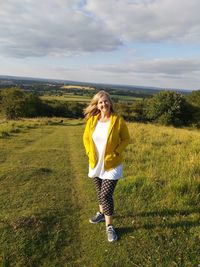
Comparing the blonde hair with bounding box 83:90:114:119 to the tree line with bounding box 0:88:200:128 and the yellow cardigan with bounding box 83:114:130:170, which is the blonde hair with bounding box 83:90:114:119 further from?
the tree line with bounding box 0:88:200:128

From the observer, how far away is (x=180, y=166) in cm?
839

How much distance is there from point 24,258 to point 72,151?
8.50 m

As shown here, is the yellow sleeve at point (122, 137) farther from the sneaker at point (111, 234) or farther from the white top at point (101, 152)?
the sneaker at point (111, 234)

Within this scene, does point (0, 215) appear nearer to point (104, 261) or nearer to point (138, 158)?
point (104, 261)

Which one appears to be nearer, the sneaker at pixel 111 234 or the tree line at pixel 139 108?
the sneaker at pixel 111 234

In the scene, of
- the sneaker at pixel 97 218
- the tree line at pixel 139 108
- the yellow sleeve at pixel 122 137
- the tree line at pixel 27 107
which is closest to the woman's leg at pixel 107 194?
the yellow sleeve at pixel 122 137

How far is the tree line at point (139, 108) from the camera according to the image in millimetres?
35188

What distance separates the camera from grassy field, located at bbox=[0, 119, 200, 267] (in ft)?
14.3

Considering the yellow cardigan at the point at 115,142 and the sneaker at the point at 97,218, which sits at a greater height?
the yellow cardigan at the point at 115,142

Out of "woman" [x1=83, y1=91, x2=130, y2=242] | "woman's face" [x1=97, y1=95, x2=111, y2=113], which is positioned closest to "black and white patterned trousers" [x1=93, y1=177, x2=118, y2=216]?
"woman" [x1=83, y1=91, x2=130, y2=242]

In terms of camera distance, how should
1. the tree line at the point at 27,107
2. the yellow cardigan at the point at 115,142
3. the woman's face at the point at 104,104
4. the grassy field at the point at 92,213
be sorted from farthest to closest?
the tree line at the point at 27,107
the woman's face at the point at 104,104
the yellow cardigan at the point at 115,142
the grassy field at the point at 92,213

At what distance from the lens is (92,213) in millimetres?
5766

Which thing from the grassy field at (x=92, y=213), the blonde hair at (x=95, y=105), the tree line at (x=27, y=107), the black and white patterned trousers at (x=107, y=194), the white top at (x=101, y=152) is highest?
the blonde hair at (x=95, y=105)

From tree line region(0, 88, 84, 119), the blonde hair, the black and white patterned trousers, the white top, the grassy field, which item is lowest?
tree line region(0, 88, 84, 119)
